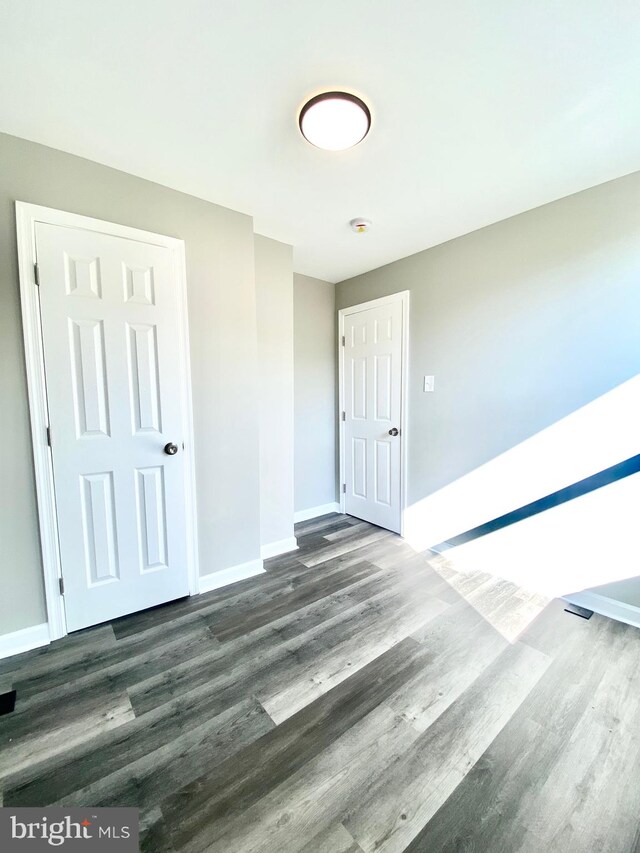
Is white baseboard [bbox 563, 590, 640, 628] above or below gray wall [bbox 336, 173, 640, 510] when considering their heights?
below

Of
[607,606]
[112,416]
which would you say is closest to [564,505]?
[607,606]

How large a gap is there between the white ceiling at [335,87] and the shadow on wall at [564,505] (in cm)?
138

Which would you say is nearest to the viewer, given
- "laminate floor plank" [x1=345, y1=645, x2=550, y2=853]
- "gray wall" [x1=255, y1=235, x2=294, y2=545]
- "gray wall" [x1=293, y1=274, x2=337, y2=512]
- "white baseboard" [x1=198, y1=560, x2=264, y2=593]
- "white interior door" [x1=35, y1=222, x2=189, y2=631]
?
"laminate floor plank" [x1=345, y1=645, x2=550, y2=853]

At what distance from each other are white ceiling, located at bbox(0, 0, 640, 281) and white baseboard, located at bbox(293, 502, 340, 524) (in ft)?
8.90

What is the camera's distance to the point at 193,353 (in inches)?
83.9

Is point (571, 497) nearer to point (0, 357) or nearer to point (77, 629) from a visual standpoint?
point (77, 629)

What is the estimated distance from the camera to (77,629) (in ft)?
6.15

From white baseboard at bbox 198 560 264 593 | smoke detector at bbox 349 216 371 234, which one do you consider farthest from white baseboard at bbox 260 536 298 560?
smoke detector at bbox 349 216 371 234

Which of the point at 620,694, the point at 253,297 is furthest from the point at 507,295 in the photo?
the point at 620,694

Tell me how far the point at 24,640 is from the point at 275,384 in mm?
2105

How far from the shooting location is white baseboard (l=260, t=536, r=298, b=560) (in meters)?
2.76

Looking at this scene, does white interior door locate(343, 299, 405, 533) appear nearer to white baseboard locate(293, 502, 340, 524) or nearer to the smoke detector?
white baseboard locate(293, 502, 340, 524)

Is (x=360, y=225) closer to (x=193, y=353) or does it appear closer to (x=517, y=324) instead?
(x=517, y=324)

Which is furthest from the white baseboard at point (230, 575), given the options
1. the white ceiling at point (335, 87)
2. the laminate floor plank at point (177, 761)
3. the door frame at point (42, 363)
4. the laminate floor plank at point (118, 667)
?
the white ceiling at point (335, 87)
